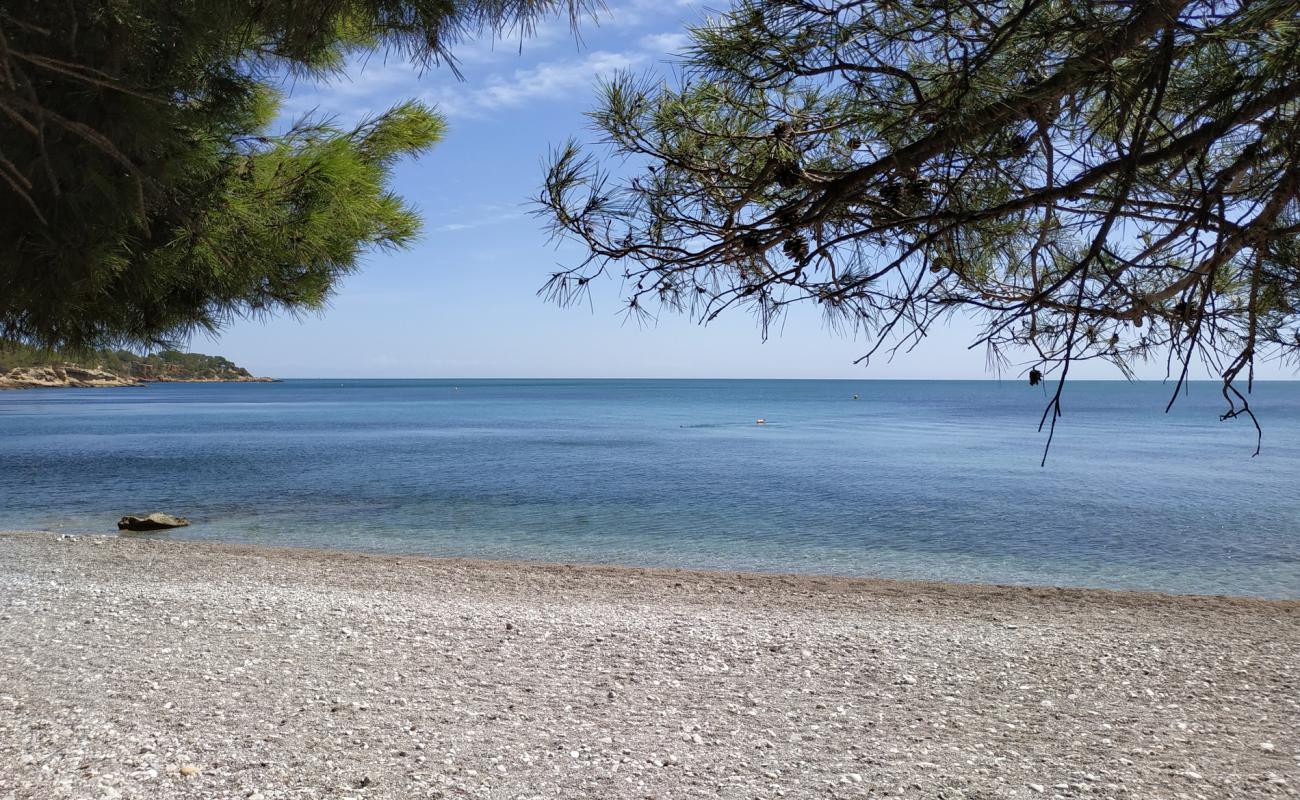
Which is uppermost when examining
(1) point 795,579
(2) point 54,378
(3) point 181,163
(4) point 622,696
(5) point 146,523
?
(3) point 181,163

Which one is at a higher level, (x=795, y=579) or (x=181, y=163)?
(x=181, y=163)

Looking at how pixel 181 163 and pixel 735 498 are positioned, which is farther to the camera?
pixel 735 498

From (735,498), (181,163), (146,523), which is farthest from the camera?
(735,498)

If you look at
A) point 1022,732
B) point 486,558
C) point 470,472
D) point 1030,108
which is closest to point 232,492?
point 470,472

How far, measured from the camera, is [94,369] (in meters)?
15.6

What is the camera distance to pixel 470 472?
24.3 metres

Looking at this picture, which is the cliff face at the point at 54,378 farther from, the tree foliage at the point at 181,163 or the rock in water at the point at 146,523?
the tree foliage at the point at 181,163

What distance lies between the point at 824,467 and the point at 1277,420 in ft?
147

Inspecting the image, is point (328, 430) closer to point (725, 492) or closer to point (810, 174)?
point (725, 492)

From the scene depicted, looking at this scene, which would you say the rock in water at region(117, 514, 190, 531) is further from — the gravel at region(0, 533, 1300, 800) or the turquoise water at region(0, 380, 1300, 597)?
the gravel at region(0, 533, 1300, 800)

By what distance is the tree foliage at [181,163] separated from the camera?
3309 mm

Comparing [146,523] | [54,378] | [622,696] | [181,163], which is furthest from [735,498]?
[54,378]

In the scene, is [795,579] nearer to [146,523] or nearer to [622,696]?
[622,696]

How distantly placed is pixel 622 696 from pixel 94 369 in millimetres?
14664
